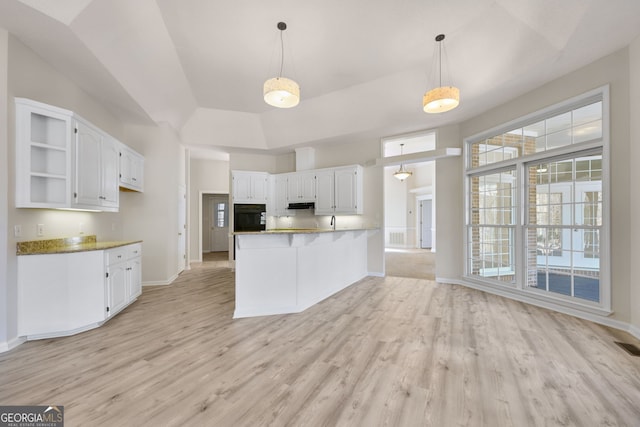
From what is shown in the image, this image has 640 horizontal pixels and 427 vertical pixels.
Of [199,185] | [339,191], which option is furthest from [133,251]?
[199,185]

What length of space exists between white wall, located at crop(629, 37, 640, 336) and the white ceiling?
307 millimetres

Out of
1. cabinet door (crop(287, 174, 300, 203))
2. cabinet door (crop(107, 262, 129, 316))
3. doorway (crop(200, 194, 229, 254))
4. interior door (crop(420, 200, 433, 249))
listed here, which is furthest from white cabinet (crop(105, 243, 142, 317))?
interior door (crop(420, 200, 433, 249))

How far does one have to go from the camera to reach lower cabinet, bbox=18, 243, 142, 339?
101 inches

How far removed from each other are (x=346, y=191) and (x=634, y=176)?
13.6ft

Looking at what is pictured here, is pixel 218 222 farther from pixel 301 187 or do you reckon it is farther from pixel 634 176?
pixel 634 176

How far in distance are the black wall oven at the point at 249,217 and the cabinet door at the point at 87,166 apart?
10.6 feet

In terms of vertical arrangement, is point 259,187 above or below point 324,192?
above

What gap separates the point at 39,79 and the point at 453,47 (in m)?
5.02

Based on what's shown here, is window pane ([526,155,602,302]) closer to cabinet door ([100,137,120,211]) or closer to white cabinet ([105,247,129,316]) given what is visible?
white cabinet ([105,247,129,316])

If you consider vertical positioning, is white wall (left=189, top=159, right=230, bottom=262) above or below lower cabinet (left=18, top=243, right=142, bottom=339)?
above

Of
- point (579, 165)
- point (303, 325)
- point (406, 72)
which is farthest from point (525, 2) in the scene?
point (303, 325)

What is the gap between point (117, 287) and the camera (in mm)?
3223

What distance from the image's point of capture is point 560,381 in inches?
76.4

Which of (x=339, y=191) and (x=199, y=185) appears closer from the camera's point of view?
(x=339, y=191)
